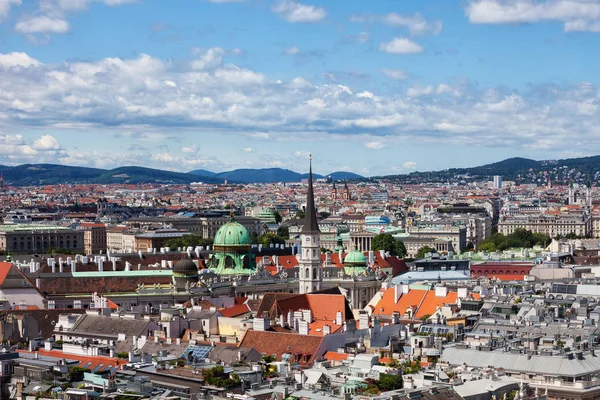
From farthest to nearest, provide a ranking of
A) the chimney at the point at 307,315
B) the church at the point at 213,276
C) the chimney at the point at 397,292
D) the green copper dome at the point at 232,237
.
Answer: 1. the green copper dome at the point at 232,237
2. the church at the point at 213,276
3. the chimney at the point at 397,292
4. the chimney at the point at 307,315

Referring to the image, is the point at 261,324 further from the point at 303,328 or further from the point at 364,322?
the point at 364,322

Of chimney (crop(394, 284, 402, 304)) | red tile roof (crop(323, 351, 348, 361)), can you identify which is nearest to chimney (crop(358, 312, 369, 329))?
red tile roof (crop(323, 351, 348, 361))

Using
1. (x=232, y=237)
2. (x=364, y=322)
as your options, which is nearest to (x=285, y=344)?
(x=364, y=322)

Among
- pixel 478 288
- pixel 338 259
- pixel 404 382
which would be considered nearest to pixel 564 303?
pixel 478 288

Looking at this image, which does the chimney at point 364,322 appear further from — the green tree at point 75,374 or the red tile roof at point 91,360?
the green tree at point 75,374

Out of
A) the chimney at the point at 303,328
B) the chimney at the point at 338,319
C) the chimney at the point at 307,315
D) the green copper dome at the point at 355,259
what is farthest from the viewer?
the green copper dome at the point at 355,259

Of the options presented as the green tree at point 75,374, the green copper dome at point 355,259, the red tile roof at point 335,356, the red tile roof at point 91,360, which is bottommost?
the red tile roof at point 335,356

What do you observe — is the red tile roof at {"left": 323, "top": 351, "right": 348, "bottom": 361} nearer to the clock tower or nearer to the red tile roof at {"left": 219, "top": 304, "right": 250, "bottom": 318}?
the red tile roof at {"left": 219, "top": 304, "right": 250, "bottom": 318}

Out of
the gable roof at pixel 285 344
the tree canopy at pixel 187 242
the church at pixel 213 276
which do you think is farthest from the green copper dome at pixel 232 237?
the tree canopy at pixel 187 242

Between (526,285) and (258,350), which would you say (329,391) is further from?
(526,285)
